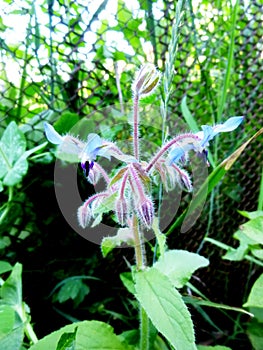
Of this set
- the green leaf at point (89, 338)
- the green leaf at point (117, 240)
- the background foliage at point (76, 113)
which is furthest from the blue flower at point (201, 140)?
the background foliage at point (76, 113)

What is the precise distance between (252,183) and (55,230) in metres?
0.59

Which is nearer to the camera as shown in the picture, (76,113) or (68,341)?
(68,341)

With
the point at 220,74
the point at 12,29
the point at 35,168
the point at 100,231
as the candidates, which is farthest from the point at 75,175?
the point at 220,74

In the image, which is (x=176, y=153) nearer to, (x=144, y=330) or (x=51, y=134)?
(x=51, y=134)

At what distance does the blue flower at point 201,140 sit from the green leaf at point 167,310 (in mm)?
141

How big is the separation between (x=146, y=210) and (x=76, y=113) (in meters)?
0.56

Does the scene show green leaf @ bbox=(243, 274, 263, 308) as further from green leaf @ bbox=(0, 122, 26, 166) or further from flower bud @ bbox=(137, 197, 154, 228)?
green leaf @ bbox=(0, 122, 26, 166)

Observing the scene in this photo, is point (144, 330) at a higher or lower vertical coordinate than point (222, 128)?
lower

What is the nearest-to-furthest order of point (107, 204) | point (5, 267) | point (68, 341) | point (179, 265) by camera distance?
1. point (68, 341)
2. point (107, 204)
3. point (179, 265)
4. point (5, 267)

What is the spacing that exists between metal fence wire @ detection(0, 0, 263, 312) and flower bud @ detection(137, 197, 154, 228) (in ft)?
1.39

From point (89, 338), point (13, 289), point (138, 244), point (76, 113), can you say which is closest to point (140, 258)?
point (138, 244)

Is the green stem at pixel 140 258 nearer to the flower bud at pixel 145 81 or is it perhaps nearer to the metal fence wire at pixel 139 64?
the flower bud at pixel 145 81

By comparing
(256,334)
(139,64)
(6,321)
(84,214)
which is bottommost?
(256,334)

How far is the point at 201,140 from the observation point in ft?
1.63
